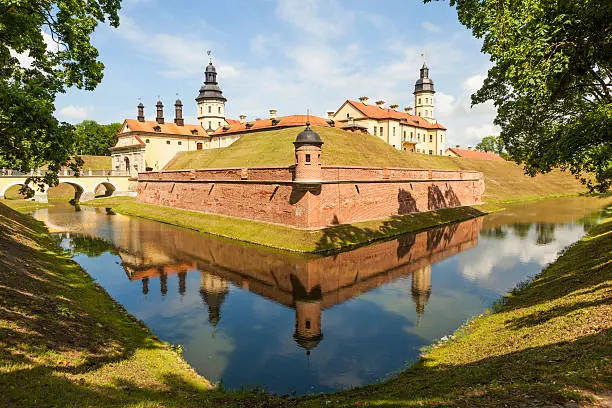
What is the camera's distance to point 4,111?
934 centimetres

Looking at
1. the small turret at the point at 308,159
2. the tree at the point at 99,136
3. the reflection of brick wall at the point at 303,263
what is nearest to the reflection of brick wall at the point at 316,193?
the small turret at the point at 308,159

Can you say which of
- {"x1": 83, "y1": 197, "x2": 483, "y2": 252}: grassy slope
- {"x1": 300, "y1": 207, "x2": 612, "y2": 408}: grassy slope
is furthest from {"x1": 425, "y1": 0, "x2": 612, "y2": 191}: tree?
{"x1": 83, "y1": 197, "x2": 483, "y2": 252}: grassy slope

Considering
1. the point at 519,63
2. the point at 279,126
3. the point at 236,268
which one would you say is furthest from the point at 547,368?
the point at 279,126

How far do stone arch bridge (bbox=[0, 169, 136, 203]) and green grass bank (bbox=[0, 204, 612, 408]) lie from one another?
43.1 metres

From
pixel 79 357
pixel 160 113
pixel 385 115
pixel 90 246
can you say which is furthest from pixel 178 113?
pixel 79 357

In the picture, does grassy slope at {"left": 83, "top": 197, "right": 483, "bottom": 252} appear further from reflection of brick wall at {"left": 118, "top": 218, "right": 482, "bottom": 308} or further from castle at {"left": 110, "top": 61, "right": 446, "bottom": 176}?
castle at {"left": 110, "top": 61, "right": 446, "bottom": 176}

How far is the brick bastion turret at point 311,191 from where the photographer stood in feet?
77.0

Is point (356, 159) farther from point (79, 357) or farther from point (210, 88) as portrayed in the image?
point (210, 88)

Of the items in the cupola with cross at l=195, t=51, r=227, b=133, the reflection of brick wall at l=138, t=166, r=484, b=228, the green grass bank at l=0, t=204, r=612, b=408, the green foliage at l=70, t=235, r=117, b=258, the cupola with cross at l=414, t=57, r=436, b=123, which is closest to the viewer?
the green grass bank at l=0, t=204, r=612, b=408

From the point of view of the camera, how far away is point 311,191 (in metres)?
23.5

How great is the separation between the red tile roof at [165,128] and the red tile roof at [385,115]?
3094cm

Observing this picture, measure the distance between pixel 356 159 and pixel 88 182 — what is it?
4023 centimetres

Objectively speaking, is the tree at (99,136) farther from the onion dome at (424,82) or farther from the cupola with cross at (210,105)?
the onion dome at (424,82)

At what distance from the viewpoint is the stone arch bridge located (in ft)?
153
